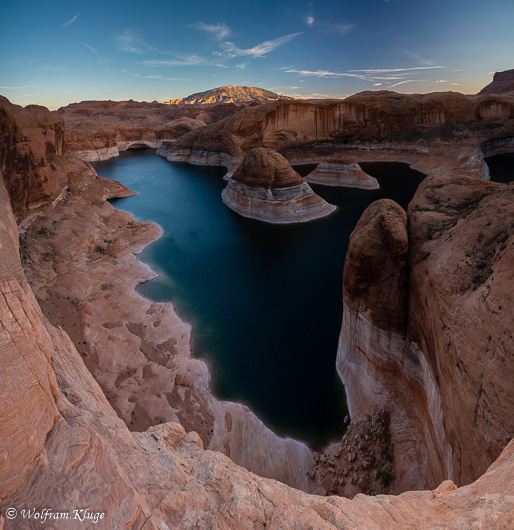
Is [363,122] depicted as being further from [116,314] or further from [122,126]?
[122,126]

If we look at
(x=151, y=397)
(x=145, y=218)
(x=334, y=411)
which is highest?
(x=145, y=218)

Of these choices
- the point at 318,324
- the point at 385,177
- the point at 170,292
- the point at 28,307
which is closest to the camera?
the point at 28,307

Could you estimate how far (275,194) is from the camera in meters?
34.5

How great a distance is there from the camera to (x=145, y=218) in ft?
125

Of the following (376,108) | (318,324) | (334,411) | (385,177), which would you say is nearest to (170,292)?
(318,324)

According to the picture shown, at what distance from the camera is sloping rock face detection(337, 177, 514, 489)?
248 inches

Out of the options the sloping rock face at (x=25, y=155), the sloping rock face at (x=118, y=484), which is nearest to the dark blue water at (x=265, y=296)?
the sloping rock face at (x=118, y=484)

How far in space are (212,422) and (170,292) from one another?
11.5 metres

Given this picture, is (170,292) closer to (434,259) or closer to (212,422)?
(212,422)

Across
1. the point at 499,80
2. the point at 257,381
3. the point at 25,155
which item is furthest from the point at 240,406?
the point at 499,80

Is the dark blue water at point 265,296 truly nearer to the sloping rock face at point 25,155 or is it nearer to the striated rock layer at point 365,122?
the sloping rock face at point 25,155

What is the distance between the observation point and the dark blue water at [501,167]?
42.6m

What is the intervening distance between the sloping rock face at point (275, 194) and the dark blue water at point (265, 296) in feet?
4.72

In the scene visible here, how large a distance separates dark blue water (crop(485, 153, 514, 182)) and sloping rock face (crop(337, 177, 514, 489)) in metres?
39.8
